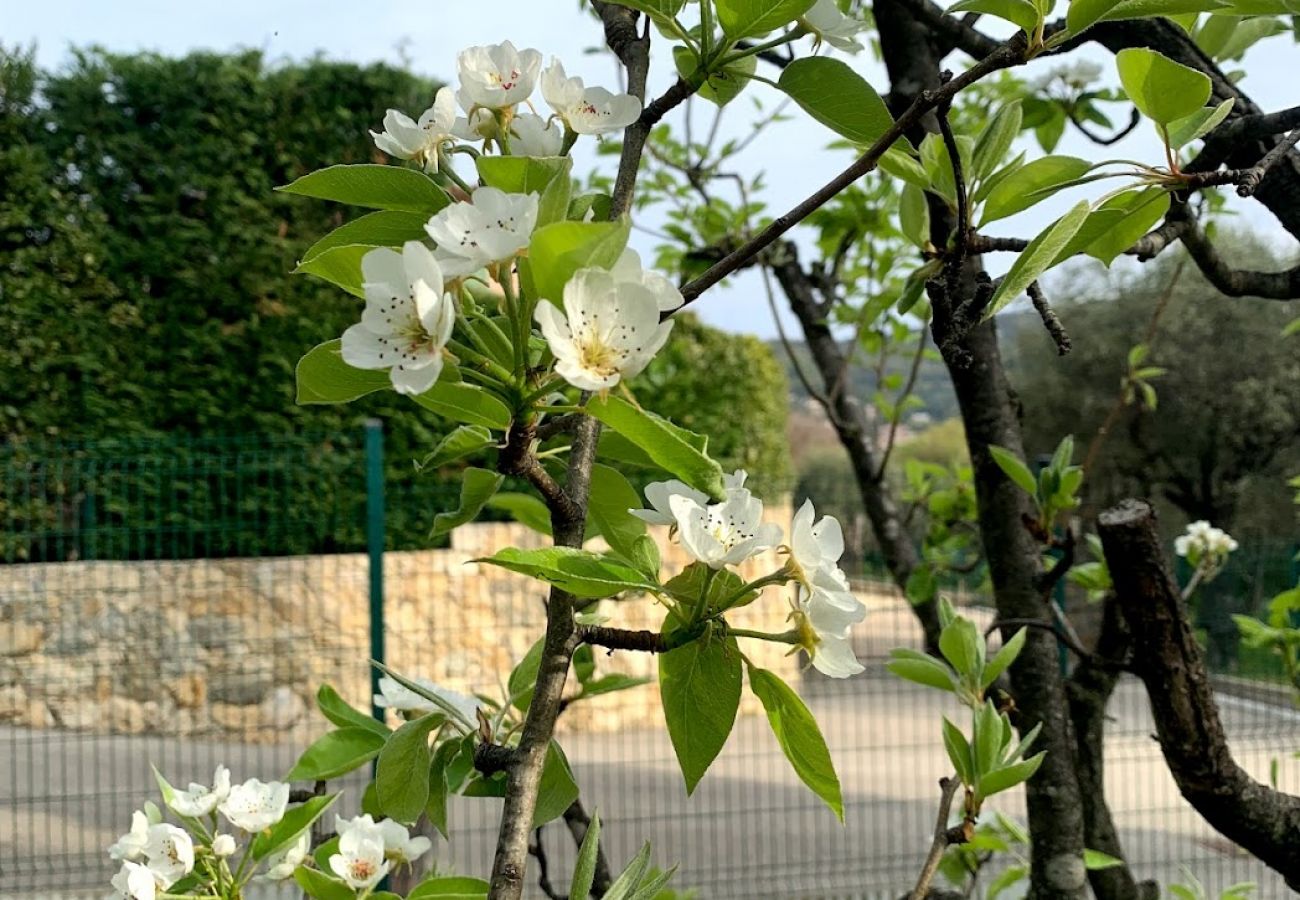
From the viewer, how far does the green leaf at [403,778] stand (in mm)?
694

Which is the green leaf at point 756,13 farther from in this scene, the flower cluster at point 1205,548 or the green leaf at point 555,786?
the flower cluster at point 1205,548

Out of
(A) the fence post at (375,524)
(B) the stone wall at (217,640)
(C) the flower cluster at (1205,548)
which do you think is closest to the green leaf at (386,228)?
(C) the flower cluster at (1205,548)

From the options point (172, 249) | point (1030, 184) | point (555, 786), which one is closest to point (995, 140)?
point (1030, 184)

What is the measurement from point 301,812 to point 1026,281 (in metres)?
0.75

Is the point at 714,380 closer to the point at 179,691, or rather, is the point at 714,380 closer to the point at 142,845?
the point at 179,691

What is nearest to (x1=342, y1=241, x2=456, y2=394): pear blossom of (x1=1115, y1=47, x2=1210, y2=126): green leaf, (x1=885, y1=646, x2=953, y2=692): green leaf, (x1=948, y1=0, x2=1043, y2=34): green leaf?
(x1=948, y1=0, x2=1043, y2=34): green leaf

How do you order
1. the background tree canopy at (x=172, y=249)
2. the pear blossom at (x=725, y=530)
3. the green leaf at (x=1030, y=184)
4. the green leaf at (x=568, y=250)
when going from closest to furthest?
1. the green leaf at (x=568, y=250)
2. the pear blossom at (x=725, y=530)
3. the green leaf at (x=1030, y=184)
4. the background tree canopy at (x=172, y=249)

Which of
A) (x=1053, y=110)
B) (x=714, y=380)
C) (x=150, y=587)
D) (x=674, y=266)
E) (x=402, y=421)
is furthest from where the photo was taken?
(x=714, y=380)

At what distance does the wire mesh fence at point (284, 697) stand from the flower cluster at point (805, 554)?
4.07 m

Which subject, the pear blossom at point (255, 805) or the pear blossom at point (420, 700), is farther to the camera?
the pear blossom at point (255, 805)

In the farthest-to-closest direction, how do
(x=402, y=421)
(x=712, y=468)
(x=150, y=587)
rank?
1. (x=402, y=421)
2. (x=150, y=587)
3. (x=712, y=468)

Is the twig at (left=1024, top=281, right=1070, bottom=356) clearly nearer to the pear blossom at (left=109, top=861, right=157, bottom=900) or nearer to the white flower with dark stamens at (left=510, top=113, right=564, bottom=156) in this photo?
the white flower with dark stamens at (left=510, top=113, right=564, bottom=156)

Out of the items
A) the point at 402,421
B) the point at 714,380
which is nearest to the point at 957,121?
the point at 402,421

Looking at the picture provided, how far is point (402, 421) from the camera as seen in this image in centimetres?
761
